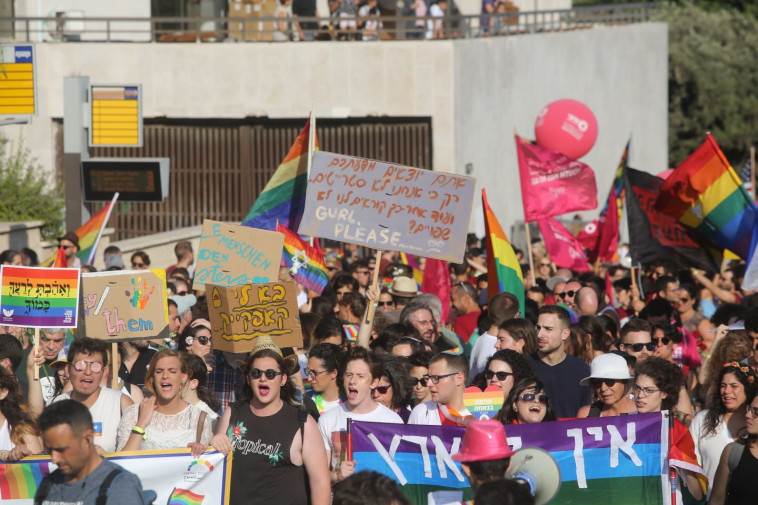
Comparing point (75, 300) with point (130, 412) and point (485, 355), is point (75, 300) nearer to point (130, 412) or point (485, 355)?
point (130, 412)

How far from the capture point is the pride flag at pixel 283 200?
13391 millimetres

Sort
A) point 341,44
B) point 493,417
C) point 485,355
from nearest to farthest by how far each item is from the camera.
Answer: point 493,417, point 485,355, point 341,44

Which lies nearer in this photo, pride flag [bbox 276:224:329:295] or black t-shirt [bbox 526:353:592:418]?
black t-shirt [bbox 526:353:592:418]

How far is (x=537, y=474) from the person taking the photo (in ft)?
17.1

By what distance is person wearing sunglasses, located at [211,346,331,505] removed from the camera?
675cm

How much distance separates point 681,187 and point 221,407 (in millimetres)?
6755

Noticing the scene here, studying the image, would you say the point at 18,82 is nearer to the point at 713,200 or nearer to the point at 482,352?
the point at 482,352

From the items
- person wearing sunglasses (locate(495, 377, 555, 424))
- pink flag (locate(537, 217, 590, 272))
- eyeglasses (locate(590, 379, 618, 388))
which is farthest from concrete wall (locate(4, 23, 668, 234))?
person wearing sunglasses (locate(495, 377, 555, 424))

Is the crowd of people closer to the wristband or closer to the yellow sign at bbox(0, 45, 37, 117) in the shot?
the wristband

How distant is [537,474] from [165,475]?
7.63 feet

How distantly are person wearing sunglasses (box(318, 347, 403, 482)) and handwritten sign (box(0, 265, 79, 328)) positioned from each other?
2374 mm

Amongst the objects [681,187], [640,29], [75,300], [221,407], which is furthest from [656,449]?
[640,29]

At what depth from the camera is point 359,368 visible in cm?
746

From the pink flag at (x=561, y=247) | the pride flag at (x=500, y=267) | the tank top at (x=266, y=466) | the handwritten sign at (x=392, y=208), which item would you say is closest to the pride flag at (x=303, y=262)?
the pride flag at (x=500, y=267)
